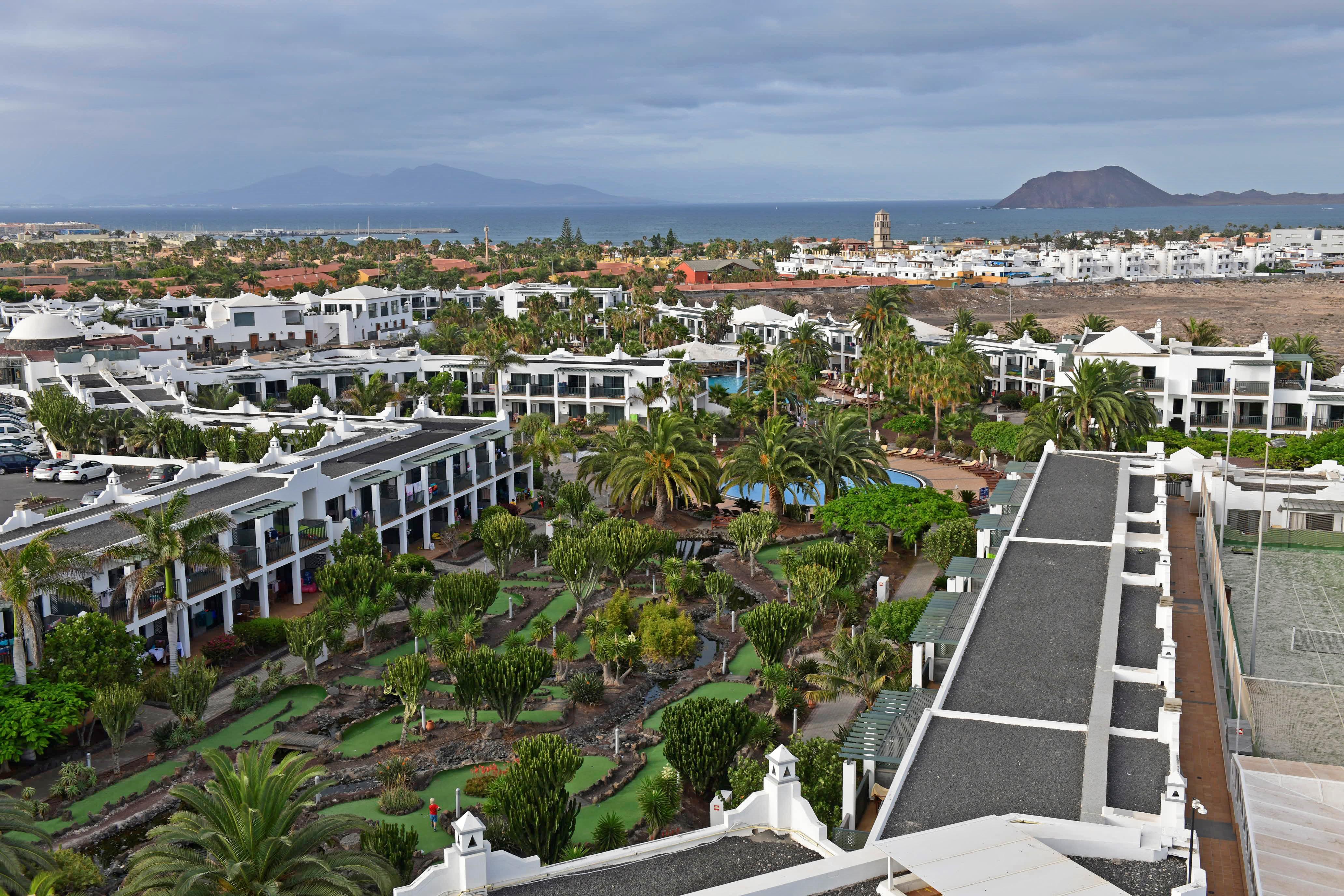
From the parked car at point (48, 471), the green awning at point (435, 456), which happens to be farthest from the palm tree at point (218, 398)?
the green awning at point (435, 456)

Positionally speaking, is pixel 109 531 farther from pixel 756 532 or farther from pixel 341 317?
pixel 341 317

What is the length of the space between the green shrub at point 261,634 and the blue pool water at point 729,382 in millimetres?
53113

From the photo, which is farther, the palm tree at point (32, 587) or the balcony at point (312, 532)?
the balcony at point (312, 532)

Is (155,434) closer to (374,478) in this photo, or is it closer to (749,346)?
(374,478)

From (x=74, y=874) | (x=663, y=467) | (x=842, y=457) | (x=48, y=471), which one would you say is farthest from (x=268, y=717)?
(x=842, y=457)

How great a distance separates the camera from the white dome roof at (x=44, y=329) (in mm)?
78375

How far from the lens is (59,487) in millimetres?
46469

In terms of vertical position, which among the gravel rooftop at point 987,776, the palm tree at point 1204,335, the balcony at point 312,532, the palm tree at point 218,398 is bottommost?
the balcony at point 312,532

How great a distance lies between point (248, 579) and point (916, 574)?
961 inches

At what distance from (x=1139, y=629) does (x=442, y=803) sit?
1669 cm

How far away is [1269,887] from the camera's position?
1889 centimetres

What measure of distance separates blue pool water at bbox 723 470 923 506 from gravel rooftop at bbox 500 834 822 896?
34.5 m

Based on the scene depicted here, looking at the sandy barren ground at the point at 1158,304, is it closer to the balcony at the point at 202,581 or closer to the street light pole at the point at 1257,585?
the street light pole at the point at 1257,585

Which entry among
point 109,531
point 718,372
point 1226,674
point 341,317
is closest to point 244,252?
point 341,317
